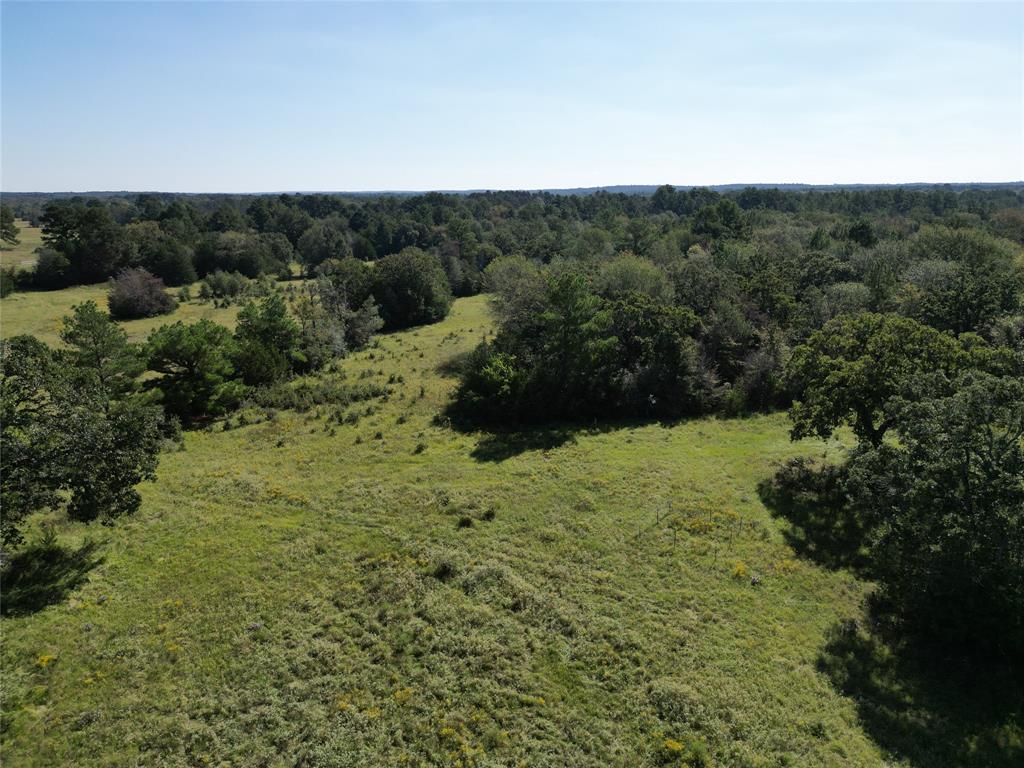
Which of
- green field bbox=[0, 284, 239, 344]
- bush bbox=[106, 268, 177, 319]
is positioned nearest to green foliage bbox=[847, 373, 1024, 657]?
green field bbox=[0, 284, 239, 344]

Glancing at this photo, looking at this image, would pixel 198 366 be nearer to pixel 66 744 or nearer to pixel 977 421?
pixel 66 744

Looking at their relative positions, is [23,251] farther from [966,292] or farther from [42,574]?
[966,292]

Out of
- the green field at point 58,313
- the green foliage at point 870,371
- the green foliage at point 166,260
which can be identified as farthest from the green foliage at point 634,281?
the green foliage at point 166,260

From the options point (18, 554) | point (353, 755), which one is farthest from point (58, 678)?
point (353, 755)

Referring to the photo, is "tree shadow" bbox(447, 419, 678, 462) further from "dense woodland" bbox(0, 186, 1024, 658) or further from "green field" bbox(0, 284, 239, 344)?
"green field" bbox(0, 284, 239, 344)

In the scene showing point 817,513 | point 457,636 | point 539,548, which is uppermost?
point 817,513

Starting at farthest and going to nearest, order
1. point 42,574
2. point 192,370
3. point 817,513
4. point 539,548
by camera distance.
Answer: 1. point 192,370
2. point 817,513
3. point 539,548
4. point 42,574

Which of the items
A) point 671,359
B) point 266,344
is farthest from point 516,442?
point 266,344
